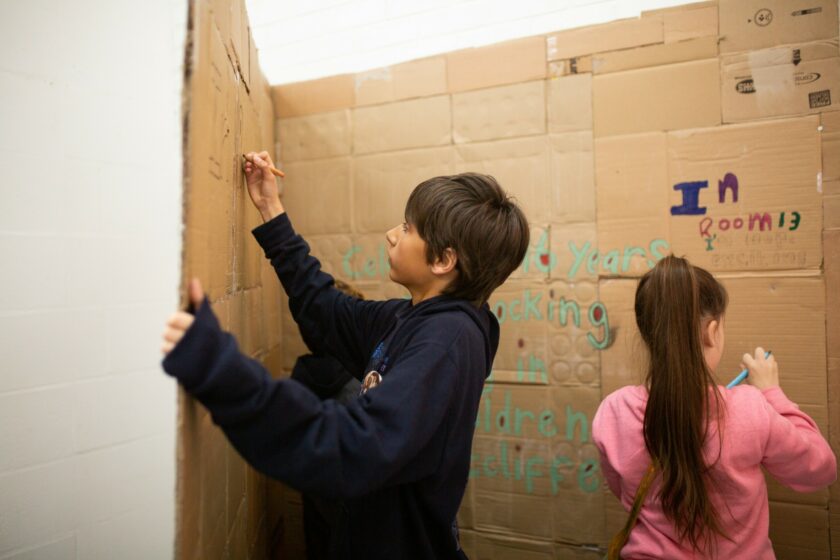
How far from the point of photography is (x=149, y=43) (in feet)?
4.34

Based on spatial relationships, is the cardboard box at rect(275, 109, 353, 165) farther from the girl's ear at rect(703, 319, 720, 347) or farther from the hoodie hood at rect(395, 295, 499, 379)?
the girl's ear at rect(703, 319, 720, 347)

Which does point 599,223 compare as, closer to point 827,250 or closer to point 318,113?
point 827,250

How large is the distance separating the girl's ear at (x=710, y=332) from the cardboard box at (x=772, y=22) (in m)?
0.76

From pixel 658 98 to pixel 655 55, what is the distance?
4.6 inches

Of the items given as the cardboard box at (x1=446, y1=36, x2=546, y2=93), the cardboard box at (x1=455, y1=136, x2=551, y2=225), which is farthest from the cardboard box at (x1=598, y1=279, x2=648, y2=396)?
the cardboard box at (x1=446, y1=36, x2=546, y2=93)

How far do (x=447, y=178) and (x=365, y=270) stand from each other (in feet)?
2.40

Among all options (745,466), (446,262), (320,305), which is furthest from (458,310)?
(745,466)

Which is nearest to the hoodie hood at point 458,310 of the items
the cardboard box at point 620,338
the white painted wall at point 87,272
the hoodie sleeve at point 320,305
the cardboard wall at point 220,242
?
the hoodie sleeve at point 320,305

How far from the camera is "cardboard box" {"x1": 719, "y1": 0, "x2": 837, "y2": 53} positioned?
46.7 inches

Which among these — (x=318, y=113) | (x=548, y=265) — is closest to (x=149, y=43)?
(x=318, y=113)

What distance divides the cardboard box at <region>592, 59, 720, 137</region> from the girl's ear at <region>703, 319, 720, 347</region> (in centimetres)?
59

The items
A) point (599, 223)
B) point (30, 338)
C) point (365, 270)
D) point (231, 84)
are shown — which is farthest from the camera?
point (365, 270)

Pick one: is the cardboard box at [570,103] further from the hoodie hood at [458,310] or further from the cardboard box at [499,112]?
the hoodie hood at [458,310]

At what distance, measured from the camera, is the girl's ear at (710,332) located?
3.28ft
